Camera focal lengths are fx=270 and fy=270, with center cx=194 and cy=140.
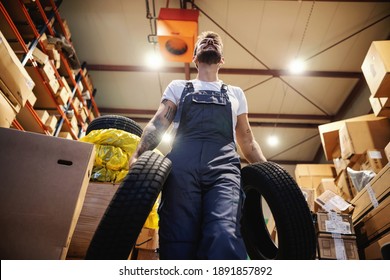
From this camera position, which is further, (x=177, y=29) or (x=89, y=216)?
(x=177, y=29)

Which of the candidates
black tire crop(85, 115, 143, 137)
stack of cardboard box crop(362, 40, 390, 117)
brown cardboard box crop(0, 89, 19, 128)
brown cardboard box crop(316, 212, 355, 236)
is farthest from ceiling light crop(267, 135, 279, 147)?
brown cardboard box crop(0, 89, 19, 128)

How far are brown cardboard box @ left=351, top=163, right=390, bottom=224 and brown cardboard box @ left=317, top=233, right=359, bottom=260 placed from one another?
0.41 metres

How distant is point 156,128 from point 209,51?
0.77 m

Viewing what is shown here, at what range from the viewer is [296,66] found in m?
5.64

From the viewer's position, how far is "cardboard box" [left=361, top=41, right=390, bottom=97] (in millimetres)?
3202

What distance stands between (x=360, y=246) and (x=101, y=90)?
620 centimetres

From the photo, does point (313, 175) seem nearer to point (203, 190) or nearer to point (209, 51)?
point (209, 51)

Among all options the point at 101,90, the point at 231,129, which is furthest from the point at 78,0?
the point at 231,129

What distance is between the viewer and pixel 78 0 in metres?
5.05

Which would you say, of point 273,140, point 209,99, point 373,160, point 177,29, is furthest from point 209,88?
point 273,140

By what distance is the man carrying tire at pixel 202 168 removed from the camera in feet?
4.13

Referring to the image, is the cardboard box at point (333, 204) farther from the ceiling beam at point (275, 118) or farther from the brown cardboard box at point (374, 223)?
the ceiling beam at point (275, 118)

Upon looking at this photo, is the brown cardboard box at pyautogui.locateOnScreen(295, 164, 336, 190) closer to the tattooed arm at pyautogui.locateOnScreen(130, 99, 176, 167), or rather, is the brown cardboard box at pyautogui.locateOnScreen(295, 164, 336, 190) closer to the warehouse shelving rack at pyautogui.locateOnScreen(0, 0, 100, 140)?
the tattooed arm at pyautogui.locateOnScreen(130, 99, 176, 167)
